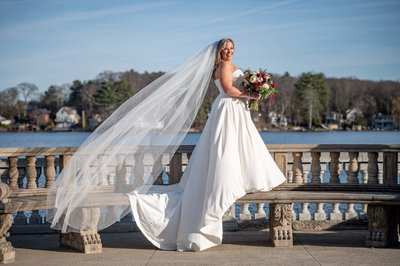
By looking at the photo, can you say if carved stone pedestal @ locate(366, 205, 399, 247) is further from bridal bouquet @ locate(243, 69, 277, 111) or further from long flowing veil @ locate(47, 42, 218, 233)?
long flowing veil @ locate(47, 42, 218, 233)

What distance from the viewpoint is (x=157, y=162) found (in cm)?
788

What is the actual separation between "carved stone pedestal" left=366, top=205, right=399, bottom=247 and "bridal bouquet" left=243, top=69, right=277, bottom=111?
1963mm

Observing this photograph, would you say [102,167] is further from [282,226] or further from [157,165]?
[282,226]

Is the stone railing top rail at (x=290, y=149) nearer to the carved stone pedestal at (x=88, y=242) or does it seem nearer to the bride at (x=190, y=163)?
the bride at (x=190, y=163)

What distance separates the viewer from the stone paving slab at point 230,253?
7117 millimetres

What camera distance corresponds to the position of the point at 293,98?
116m

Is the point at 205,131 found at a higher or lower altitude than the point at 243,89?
lower

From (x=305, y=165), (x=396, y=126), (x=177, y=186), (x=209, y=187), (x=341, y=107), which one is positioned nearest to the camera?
(x=209, y=187)

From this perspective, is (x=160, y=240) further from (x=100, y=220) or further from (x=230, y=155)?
(x=230, y=155)

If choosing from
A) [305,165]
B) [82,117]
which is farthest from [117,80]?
[305,165]

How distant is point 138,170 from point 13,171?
6.31 ft

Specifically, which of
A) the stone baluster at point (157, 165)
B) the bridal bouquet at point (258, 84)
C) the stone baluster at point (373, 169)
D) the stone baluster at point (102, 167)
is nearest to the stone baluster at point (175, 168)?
→ the stone baluster at point (157, 165)

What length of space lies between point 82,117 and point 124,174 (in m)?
108

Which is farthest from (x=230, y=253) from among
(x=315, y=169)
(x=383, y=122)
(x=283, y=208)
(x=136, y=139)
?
(x=383, y=122)
